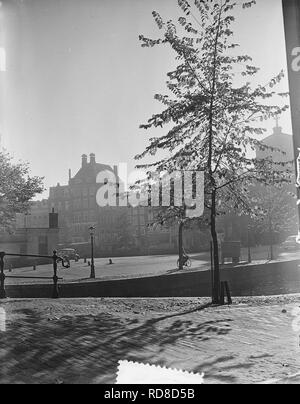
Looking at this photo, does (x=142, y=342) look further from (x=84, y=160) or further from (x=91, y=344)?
(x=84, y=160)

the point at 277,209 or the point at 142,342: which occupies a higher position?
the point at 277,209

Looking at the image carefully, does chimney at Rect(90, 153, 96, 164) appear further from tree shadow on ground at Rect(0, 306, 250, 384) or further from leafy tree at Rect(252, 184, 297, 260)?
tree shadow on ground at Rect(0, 306, 250, 384)

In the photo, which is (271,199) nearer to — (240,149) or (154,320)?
(240,149)

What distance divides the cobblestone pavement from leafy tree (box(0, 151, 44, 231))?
14308mm

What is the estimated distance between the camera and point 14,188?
70.8ft

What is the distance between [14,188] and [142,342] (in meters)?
18.3

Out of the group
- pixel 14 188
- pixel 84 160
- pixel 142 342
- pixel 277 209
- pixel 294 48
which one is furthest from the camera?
pixel 84 160

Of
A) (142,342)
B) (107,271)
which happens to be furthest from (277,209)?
(142,342)

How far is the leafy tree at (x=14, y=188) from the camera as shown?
2075cm

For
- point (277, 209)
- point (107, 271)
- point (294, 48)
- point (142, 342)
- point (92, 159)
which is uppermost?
point (92, 159)

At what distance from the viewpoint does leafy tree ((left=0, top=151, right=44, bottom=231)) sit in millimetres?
20750

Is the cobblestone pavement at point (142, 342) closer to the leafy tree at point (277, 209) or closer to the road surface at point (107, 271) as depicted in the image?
the road surface at point (107, 271)

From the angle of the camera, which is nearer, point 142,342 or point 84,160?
point 142,342
